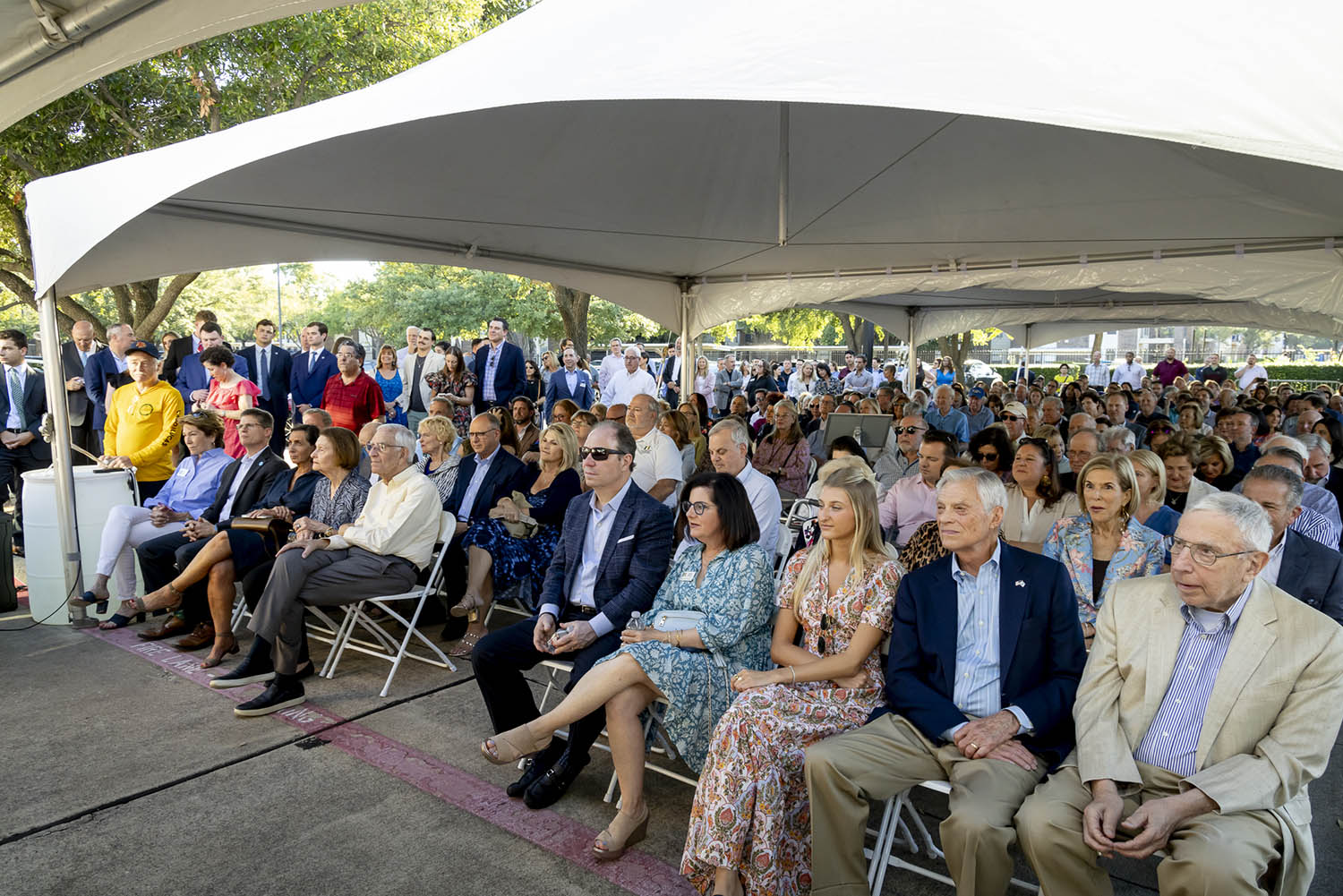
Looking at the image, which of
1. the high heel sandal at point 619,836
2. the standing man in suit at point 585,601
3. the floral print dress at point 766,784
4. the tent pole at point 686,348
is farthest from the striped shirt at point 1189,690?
the tent pole at point 686,348

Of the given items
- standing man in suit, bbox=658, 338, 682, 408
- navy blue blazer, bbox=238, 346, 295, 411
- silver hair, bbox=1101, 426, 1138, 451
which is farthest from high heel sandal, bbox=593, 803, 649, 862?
standing man in suit, bbox=658, 338, 682, 408

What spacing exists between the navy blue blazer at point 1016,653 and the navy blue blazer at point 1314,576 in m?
1.23

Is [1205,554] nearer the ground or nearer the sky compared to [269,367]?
nearer the ground

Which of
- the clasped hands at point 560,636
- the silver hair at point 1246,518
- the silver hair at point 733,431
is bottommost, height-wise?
the clasped hands at point 560,636

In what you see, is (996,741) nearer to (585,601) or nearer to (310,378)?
(585,601)

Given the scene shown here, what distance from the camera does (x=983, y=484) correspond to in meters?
2.68

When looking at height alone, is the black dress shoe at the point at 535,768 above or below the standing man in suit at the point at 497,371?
below

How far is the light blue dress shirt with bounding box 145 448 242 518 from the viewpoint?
5.38 m

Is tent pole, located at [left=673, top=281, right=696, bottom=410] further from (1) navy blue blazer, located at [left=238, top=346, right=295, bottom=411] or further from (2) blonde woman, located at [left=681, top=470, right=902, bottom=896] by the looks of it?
(2) blonde woman, located at [left=681, top=470, right=902, bottom=896]

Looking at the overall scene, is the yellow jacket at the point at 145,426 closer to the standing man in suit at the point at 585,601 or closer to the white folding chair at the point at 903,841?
the standing man in suit at the point at 585,601

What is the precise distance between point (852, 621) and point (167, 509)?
4.51 metres

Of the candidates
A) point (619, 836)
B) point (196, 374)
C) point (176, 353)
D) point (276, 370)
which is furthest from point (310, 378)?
point (619, 836)

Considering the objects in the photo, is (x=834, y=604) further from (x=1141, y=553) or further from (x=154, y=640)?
(x=154, y=640)

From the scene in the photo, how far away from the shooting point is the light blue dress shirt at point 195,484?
Answer: 5.38 m
